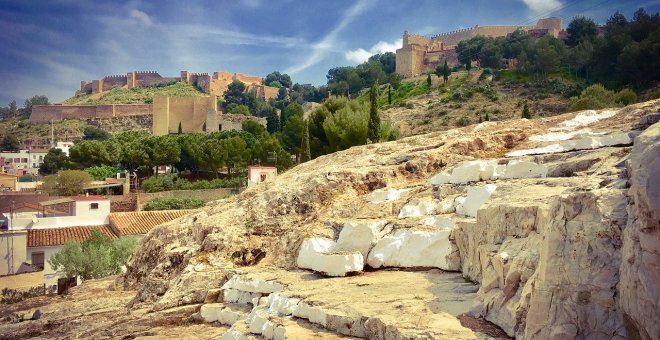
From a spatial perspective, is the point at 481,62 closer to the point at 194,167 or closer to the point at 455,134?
the point at 194,167

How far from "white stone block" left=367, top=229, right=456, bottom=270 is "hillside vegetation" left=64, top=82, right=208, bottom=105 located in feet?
305

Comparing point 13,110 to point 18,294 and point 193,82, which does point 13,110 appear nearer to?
point 193,82

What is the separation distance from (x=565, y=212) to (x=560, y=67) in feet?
183

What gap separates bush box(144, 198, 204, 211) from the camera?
1245 inches

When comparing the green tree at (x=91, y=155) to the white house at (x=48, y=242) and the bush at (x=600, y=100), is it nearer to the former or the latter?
the white house at (x=48, y=242)

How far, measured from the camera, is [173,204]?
3173 centimetres

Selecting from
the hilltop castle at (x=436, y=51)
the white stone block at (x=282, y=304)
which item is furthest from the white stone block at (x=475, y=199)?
the hilltop castle at (x=436, y=51)

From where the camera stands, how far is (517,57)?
6022 cm


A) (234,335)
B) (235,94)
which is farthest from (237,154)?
(235,94)

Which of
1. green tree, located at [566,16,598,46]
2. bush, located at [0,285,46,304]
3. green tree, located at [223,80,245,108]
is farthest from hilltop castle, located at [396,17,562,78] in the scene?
bush, located at [0,285,46,304]

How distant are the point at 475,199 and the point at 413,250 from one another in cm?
112

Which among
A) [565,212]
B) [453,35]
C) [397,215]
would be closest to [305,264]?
[397,215]

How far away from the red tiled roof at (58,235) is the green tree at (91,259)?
207 cm

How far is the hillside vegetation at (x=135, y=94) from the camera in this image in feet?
323
